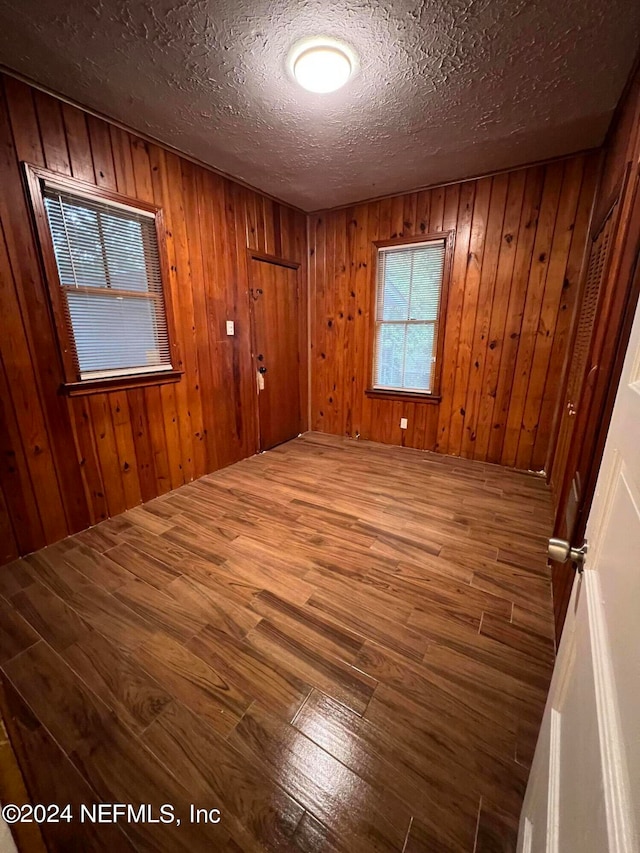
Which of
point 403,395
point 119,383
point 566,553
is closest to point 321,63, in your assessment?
point 119,383

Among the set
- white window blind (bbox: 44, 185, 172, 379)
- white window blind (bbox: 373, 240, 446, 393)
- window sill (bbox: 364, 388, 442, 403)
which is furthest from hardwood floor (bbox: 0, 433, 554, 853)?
white window blind (bbox: 373, 240, 446, 393)

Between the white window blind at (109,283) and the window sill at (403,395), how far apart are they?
2280 millimetres

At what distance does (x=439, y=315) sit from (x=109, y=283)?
113 inches

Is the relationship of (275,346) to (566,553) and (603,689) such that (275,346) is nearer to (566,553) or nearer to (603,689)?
(566,553)

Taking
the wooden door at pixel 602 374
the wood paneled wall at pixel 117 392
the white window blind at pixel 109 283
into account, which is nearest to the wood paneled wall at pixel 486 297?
the wood paneled wall at pixel 117 392

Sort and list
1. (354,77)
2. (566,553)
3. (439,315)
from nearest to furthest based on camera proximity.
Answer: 1. (566,553)
2. (354,77)
3. (439,315)

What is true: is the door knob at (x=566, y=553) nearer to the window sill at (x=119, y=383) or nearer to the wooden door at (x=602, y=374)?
the wooden door at (x=602, y=374)

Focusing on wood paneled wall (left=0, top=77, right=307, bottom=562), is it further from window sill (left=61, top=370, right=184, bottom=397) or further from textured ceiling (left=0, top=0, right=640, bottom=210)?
textured ceiling (left=0, top=0, right=640, bottom=210)

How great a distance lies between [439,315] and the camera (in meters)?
3.41

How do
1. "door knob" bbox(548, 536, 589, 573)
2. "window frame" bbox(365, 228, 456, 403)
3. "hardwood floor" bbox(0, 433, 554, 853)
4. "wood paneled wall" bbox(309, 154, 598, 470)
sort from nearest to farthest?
"door knob" bbox(548, 536, 589, 573) < "hardwood floor" bbox(0, 433, 554, 853) < "wood paneled wall" bbox(309, 154, 598, 470) < "window frame" bbox(365, 228, 456, 403)

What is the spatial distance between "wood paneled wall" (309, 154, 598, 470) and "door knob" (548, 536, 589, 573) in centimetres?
287

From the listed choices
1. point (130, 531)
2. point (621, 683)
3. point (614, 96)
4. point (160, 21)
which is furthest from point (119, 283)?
point (614, 96)

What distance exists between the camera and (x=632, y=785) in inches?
11.7

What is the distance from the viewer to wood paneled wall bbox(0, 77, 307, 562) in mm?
1900
